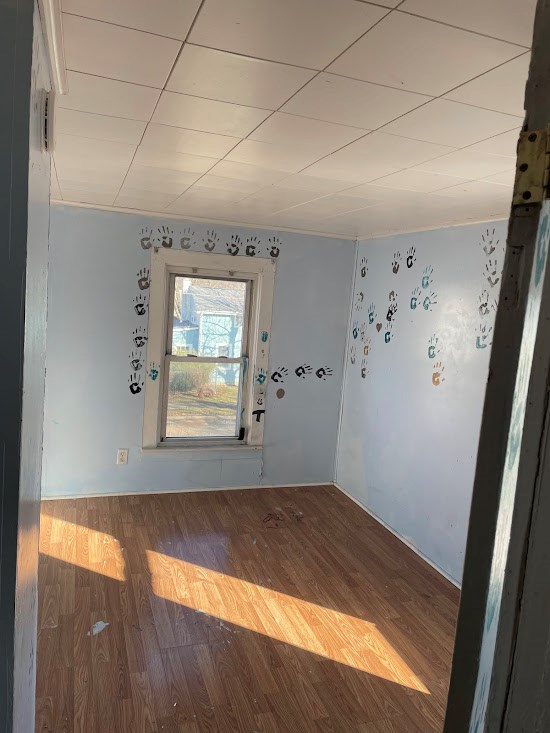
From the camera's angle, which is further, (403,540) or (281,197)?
(403,540)

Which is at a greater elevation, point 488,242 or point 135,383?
point 488,242

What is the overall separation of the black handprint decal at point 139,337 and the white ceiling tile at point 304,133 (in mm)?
2452

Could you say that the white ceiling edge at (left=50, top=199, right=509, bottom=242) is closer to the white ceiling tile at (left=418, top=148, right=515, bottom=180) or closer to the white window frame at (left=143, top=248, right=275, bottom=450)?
the white window frame at (left=143, top=248, right=275, bottom=450)

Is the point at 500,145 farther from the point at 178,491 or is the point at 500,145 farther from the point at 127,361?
the point at 178,491

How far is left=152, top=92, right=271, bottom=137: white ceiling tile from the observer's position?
157 centimetres

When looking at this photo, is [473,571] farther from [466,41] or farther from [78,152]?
[78,152]

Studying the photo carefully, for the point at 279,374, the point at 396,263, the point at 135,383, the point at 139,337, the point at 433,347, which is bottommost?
the point at 135,383

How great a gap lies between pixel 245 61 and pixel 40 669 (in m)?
2.52

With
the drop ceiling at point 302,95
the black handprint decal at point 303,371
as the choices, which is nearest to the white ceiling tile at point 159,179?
the drop ceiling at point 302,95

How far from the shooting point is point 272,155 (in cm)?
209

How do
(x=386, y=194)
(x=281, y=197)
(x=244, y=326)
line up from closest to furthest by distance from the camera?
(x=386, y=194) < (x=281, y=197) < (x=244, y=326)

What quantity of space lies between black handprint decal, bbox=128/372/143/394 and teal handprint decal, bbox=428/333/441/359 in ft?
7.27

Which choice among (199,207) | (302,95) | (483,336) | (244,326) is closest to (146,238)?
(199,207)

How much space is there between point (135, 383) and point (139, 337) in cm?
37
